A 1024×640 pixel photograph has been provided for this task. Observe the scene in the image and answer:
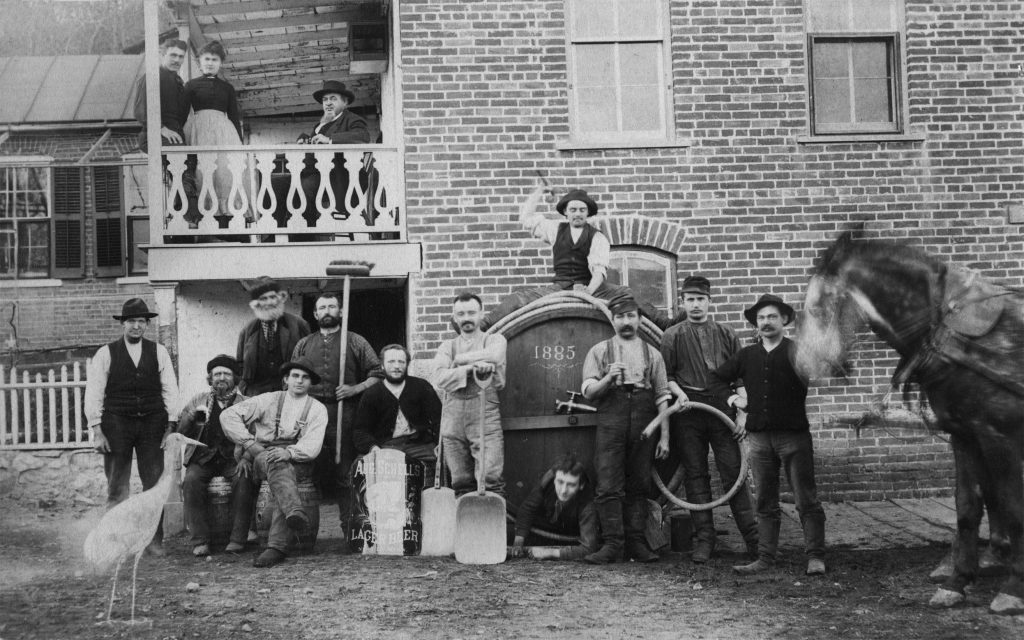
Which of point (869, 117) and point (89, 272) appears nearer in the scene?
point (869, 117)

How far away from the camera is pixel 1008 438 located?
5711 mm

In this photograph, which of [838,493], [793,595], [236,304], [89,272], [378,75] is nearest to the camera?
[793,595]

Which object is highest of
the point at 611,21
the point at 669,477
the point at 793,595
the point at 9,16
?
the point at 9,16

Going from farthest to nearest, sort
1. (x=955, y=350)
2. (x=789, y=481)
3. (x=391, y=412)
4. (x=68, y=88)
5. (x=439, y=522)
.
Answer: (x=68, y=88)
(x=391, y=412)
(x=439, y=522)
(x=789, y=481)
(x=955, y=350)

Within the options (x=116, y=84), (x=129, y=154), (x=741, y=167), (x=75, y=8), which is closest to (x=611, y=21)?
(x=741, y=167)

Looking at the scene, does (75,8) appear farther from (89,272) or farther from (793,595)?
(793,595)

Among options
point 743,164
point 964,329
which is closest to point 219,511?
point 964,329

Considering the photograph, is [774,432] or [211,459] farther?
[211,459]

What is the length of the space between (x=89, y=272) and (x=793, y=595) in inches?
609

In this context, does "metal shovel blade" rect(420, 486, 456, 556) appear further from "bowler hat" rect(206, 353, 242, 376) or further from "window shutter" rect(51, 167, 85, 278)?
"window shutter" rect(51, 167, 85, 278)

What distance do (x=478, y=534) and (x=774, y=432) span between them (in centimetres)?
209

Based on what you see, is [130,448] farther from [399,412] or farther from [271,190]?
[271,190]

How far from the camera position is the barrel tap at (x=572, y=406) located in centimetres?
767

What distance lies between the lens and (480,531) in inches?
285
